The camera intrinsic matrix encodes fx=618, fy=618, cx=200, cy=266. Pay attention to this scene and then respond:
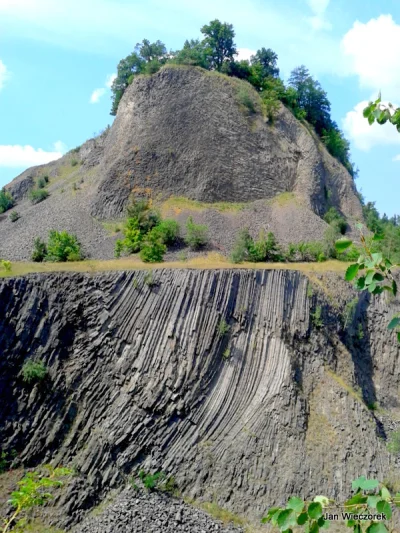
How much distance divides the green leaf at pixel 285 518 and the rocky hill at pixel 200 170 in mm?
24761

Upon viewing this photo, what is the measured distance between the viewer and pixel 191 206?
3030 cm

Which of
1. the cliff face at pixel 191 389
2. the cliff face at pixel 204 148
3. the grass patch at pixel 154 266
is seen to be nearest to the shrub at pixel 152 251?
the grass patch at pixel 154 266

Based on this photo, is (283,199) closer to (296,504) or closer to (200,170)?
(200,170)

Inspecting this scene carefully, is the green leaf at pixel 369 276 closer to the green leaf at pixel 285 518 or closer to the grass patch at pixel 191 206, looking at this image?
the green leaf at pixel 285 518

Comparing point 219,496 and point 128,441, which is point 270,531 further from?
point 128,441

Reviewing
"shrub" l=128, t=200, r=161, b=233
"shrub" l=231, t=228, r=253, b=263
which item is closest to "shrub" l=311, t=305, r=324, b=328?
"shrub" l=231, t=228, r=253, b=263

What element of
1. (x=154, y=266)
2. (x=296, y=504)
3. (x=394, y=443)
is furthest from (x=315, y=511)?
(x=154, y=266)

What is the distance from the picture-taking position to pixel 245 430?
790 inches

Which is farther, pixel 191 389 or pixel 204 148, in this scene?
pixel 204 148

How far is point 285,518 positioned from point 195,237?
76.4ft

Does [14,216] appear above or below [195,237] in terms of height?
below

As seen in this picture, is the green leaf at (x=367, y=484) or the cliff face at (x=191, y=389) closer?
the green leaf at (x=367, y=484)

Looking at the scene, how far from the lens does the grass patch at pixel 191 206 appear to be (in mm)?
30014

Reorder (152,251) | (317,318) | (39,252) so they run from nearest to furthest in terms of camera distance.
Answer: (317,318)
(152,251)
(39,252)
